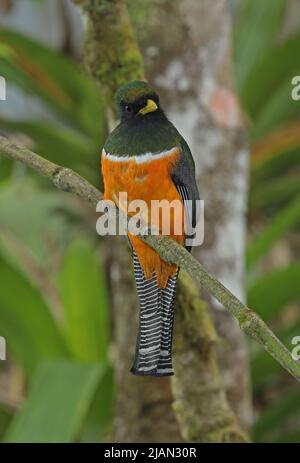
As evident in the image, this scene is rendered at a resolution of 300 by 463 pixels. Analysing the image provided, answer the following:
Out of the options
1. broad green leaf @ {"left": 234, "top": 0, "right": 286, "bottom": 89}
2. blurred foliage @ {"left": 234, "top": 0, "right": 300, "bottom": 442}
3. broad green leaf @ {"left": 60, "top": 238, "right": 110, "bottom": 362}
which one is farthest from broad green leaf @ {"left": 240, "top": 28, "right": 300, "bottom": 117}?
broad green leaf @ {"left": 60, "top": 238, "right": 110, "bottom": 362}

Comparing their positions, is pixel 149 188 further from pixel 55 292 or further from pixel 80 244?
pixel 55 292

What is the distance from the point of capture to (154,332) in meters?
1.50

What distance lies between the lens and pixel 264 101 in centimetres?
435

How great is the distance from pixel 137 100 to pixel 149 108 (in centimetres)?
3

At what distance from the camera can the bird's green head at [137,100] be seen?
4.86 feet

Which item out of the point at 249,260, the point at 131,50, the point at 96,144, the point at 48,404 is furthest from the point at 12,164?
the point at 131,50

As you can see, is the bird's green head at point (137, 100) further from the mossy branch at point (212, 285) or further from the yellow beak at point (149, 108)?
the mossy branch at point (212, 285)

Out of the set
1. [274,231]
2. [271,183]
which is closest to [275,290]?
[274,231]

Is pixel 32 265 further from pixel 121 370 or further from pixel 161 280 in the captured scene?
pixel 161 280

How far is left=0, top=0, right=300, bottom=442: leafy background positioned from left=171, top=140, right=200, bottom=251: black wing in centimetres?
120

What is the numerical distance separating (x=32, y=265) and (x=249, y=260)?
1538mm

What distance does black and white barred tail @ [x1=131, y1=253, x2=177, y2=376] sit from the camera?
4.76 feet

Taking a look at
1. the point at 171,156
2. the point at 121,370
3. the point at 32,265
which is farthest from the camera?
the point at 32,265
